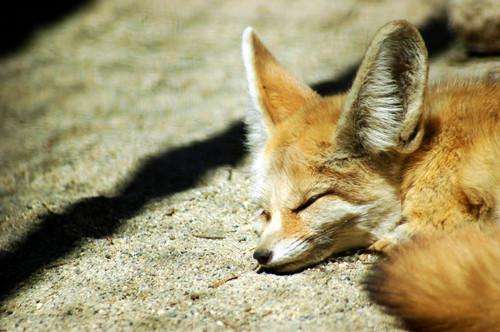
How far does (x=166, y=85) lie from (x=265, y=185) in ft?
9.53

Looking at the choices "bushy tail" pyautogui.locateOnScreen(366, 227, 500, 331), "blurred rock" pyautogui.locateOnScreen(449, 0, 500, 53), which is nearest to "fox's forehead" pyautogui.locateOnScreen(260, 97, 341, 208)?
"bushy tail" pyautogui.locateOnScreen(366, 227, 500, 331)

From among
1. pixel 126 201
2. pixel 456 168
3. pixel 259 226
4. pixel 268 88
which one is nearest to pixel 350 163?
pixel 456 168

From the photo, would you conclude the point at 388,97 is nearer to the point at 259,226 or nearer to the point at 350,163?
the point at 350,163

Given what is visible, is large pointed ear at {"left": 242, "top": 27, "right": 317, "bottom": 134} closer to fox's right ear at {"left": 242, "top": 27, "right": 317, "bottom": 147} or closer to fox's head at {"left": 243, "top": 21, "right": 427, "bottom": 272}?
fox's right ear at {"left": 242, "top": 27, "right": 317, "bottom": 147}

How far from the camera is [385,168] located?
2.59m

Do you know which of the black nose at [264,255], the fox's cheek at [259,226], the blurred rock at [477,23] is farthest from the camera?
the blurred rock at [477,23]

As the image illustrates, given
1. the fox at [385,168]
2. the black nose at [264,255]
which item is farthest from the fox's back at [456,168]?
the black nose at [264,255]

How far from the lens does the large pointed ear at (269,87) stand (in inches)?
120

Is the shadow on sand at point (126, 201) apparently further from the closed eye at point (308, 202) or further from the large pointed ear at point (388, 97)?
the large pointed ear at point (388, 97)

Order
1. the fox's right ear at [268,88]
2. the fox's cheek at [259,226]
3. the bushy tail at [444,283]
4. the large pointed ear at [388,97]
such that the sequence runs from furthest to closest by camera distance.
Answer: the fox's right ear at [268,88], the fox's cheek at [259,226], the large pointed ear at [388,97], the bushy tail at [444,283]

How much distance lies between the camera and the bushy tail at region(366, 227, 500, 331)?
6.14ft

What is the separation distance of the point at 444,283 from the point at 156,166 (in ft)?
8.59

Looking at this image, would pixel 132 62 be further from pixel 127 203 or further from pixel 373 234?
pixel 373 234

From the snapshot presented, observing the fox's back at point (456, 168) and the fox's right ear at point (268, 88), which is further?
the fox's right ear at point (268, 88)
